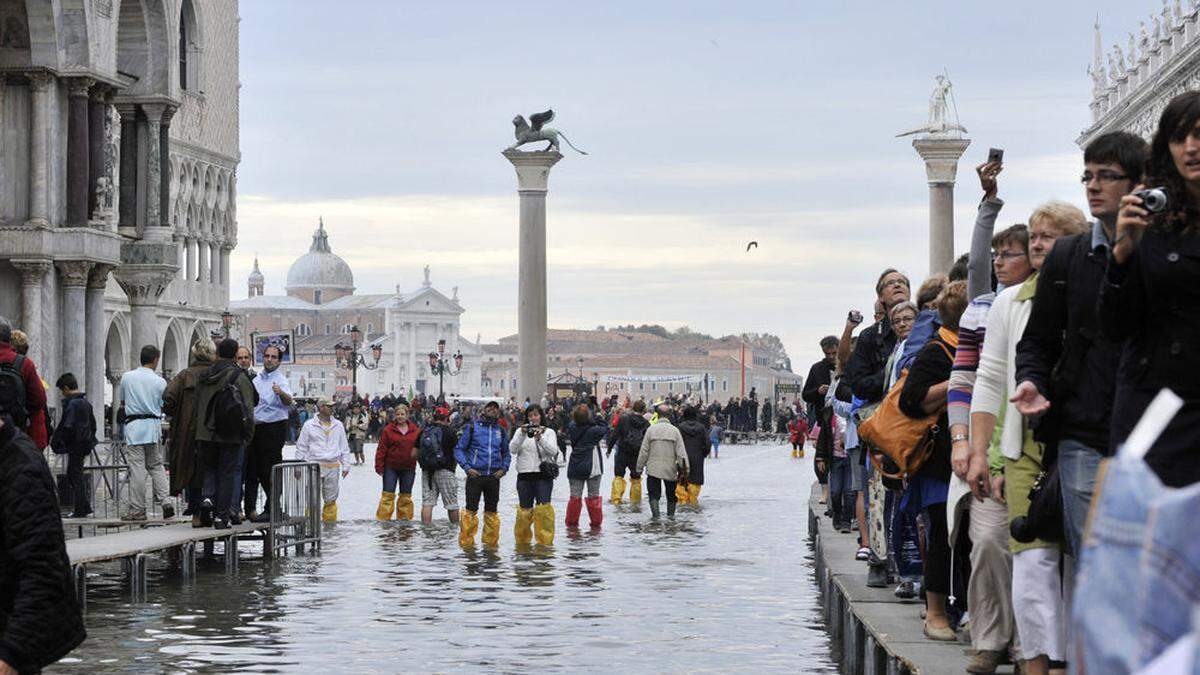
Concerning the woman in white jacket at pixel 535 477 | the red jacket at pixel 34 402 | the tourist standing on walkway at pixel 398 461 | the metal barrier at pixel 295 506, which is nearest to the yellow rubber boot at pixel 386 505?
the tourist standing on walkway at pixel 398 461

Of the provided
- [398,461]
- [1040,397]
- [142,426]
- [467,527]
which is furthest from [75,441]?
[1040,397]

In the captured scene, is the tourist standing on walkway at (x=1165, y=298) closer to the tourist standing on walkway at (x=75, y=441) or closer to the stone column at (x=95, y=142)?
the tourist standing on walkway at (x=75, y=441)

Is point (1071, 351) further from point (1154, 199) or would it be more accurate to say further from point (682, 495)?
point (682, 495)

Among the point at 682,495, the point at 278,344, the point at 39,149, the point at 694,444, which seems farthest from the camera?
the point at 682,495

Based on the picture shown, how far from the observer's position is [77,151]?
25.6 m

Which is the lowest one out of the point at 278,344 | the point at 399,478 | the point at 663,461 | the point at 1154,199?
the point at 399,478

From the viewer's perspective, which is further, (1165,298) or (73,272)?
(73,272)

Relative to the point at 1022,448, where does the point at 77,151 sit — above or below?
above

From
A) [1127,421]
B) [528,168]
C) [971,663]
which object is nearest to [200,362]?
[971,663]

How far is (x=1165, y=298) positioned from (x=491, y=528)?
53.6ft

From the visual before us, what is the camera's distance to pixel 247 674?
10.5 meters

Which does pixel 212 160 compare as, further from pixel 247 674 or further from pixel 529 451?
pixel 247 674

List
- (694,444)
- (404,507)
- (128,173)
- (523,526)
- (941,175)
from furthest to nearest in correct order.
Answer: (941,175), (694,444), (128,173), (404,507), (523,526)

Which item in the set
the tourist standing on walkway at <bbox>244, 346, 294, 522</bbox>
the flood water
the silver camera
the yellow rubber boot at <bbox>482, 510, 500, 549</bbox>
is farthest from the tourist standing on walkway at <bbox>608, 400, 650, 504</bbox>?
the silver camera
